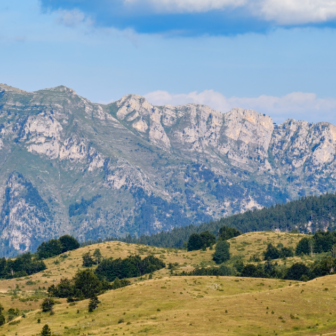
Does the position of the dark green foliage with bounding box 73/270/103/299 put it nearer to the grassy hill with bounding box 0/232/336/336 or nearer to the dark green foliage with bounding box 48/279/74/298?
the dark green foliage with bounding box 48/279/74/298

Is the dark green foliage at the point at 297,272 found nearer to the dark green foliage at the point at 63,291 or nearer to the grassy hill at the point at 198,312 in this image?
the grassy hill at the point at 198,312

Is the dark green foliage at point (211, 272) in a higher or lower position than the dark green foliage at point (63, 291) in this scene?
lower

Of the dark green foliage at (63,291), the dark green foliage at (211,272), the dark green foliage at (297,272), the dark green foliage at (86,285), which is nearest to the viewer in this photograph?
the dark green foliage at (86,285)

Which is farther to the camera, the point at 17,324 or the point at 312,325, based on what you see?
the point at 17,324

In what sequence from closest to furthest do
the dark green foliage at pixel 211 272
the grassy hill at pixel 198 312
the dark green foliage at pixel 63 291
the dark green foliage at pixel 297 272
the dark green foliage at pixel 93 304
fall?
the grassy hill at pixel 198 312 → the dark green foliage at pixel 93 304 → the dark green foliage at pixel 63 291 → the dark green foliage at pixel 297 272 → the dark green foliage at pixel 211 272

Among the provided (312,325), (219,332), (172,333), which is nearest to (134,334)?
(172,333)

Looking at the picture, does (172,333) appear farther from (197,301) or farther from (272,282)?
(272,282)

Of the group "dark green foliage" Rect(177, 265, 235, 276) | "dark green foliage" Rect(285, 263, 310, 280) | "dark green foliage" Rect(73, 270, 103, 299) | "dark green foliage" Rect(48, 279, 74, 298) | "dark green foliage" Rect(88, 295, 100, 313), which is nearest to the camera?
"dark green foliage" Rect(88, 295, 100, 313)

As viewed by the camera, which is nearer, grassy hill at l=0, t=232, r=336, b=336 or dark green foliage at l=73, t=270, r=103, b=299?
grassy hill at l=0, t=232, r=336, b=336

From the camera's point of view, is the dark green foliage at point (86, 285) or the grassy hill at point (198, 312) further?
the dark green foliage at point (86, 285)

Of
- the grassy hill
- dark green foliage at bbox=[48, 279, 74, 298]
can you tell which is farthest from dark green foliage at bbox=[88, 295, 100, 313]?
dark green foliage at bbox=[48, 279, 74, 298]

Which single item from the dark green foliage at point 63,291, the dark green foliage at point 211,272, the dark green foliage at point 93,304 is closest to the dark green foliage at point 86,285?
the dark green foliage at point 63,291

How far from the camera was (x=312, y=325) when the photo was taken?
3563 inches

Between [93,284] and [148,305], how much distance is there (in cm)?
4113
